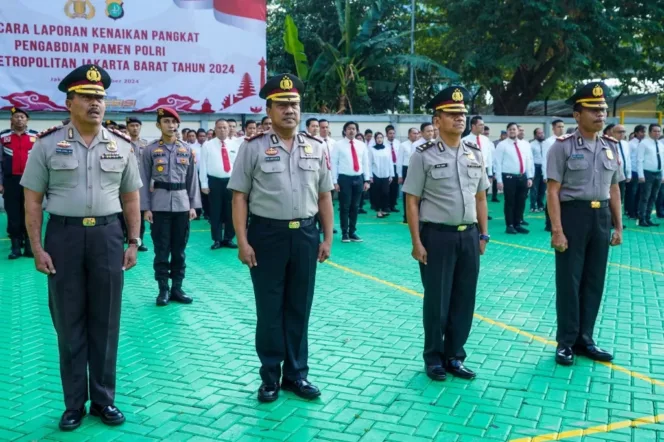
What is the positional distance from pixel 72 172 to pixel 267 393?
1791 millimetres

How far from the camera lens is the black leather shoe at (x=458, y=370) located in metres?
4.77

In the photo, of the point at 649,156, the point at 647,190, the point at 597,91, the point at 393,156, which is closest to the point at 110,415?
the point at 597,91

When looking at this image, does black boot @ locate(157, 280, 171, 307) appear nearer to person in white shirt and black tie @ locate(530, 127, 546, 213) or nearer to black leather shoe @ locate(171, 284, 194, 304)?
black leather shoe @ locate(171, 284, 194, 304)

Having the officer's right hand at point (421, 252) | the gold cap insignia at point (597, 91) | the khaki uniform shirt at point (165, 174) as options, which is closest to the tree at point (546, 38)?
the khaki uniform shirt at point (165, 174)

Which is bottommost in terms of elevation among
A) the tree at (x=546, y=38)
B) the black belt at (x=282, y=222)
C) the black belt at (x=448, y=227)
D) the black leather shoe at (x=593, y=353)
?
the black leather shoe at (x=593, y=353)

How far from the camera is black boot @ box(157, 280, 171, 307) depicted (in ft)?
22.8

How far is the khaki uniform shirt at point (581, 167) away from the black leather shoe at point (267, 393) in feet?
8.29

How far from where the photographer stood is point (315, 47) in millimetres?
22516

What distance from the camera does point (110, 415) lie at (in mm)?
4023

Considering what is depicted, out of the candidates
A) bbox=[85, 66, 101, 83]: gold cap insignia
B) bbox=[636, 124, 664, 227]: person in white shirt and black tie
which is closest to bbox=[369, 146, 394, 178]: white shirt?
bbox=[636, 124, 664, 227]: person in white shirt and black tie

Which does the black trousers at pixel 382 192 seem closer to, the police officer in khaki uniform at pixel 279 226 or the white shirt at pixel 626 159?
the white shirt at pixel 626 159

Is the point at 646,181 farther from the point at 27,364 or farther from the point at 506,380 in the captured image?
the point at 27,364

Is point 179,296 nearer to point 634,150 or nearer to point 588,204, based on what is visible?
point 588,204

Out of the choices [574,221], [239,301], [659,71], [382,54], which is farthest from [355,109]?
[574,221]
